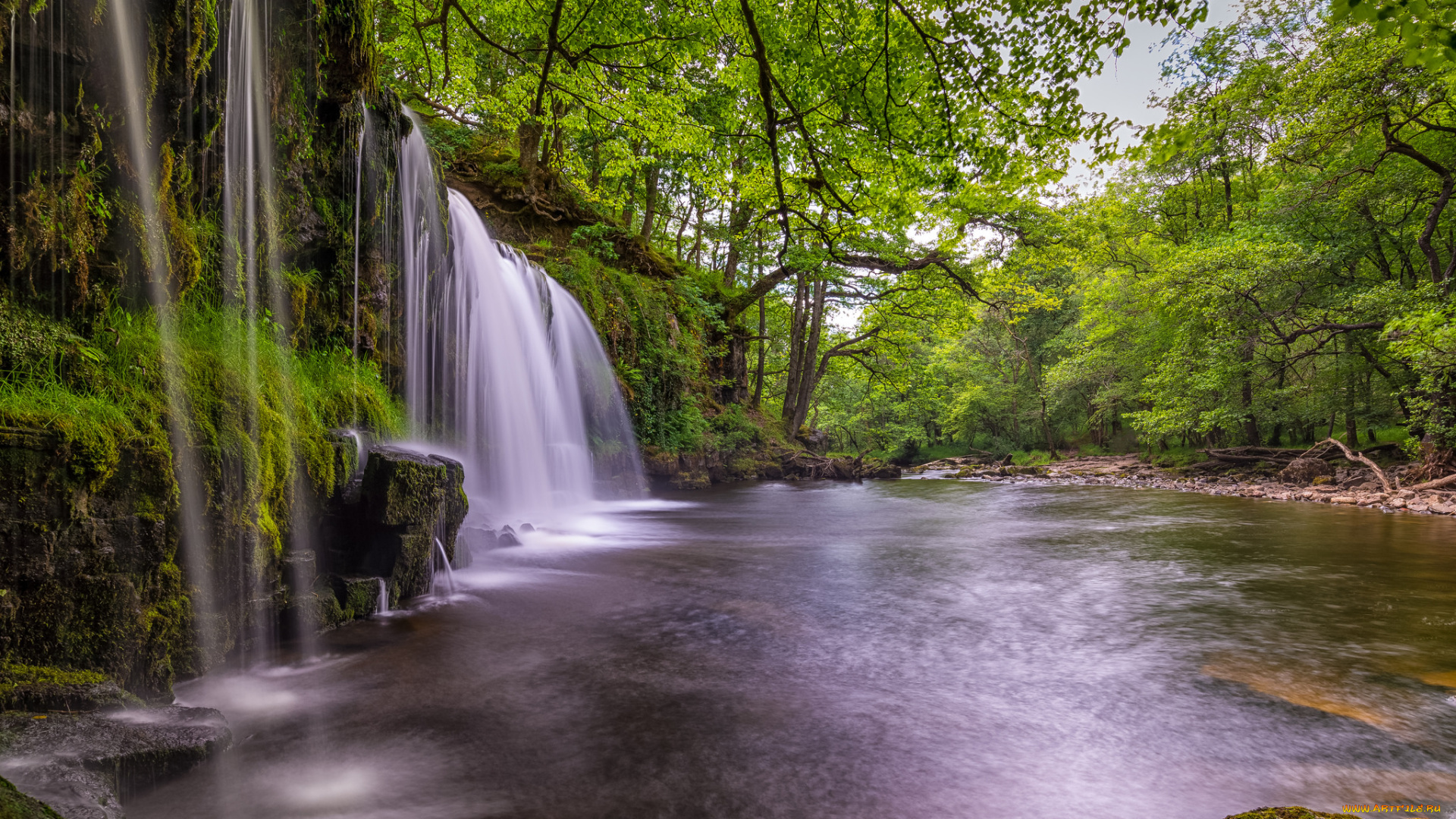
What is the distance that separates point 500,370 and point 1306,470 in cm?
1929

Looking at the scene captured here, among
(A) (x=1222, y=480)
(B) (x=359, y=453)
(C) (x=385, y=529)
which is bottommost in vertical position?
(A) (x=1222, y=480)

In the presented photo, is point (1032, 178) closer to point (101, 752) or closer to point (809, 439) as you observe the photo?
point (101, 752)

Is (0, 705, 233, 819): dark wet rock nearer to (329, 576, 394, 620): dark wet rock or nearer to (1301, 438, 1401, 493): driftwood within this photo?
(329, 576, 394, 620): dark wet rock

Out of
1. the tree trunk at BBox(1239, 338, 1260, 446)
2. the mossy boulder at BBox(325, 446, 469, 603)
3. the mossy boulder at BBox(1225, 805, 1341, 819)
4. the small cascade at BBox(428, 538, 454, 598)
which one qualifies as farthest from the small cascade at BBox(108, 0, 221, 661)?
the tree trunk at BBox(1239, 338, 1260, 446)

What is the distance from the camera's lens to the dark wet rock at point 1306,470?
1582 cm

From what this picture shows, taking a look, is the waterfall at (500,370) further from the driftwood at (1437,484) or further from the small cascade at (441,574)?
the driftwood at (1437,484)

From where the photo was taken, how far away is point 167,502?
3312mm

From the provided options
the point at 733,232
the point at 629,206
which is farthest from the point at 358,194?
the point at 629,206

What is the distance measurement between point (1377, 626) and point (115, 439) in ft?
27.0

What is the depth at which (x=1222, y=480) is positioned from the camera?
1775 centimetres

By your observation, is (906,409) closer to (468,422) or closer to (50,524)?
(468,422)

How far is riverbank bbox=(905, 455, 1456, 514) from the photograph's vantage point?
12.2m

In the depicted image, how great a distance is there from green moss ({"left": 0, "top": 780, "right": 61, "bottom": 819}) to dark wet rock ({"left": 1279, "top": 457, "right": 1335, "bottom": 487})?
21.2 metres

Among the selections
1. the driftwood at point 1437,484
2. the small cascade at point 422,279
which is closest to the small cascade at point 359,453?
the small cascade at point 422,279
